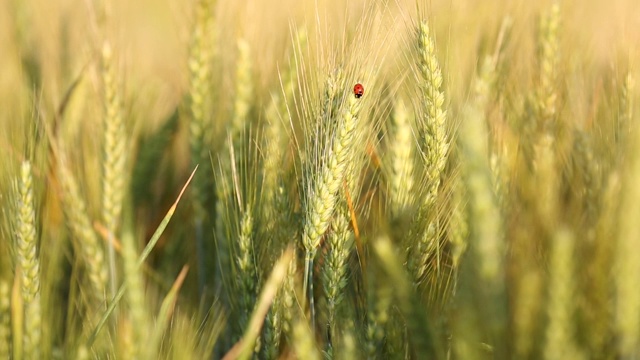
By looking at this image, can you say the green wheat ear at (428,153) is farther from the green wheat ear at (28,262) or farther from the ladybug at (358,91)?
the green wheat ear at (28,262)

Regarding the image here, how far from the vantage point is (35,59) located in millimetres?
1350

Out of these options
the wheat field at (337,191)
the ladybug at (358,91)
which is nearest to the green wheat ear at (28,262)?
the wheat field at (337,191)

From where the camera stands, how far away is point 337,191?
0.81m

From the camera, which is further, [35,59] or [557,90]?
[35,59]

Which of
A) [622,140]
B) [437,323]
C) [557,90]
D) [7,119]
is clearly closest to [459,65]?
[557,90]

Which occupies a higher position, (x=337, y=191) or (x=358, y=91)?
(x=358, y=91)

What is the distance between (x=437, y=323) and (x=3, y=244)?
0.63 metres

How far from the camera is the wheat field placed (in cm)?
65

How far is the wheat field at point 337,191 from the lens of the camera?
65cm

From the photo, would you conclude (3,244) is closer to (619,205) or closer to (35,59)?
(35,59)

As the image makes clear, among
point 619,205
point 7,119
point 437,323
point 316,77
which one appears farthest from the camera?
point 7,119

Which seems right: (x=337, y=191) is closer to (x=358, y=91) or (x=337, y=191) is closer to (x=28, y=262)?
(x=358, y=91)

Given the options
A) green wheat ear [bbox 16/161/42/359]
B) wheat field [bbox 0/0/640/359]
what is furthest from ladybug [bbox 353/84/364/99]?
green wheat ear [bbox 16/161/42/359]

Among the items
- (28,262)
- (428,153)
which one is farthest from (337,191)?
(28,262)
